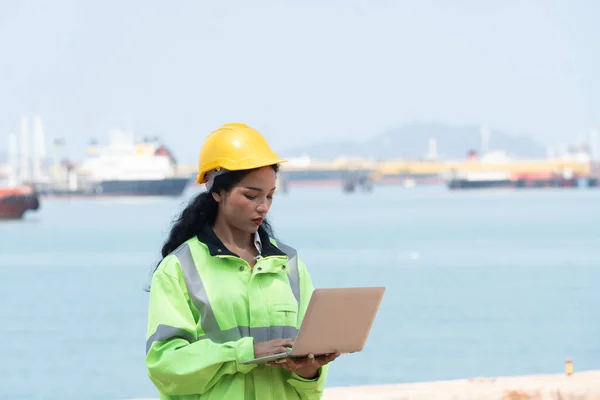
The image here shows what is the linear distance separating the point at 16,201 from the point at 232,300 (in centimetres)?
5401

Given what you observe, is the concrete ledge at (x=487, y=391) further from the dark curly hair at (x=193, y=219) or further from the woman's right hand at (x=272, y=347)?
the woman's right hand at (x=272, y=347)

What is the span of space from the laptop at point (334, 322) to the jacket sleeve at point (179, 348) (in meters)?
0.04

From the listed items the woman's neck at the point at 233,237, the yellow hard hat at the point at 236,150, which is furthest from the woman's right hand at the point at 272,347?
the yellow hard hat at the point at 236,150

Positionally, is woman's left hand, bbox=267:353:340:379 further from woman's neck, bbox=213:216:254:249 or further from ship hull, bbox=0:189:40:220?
ship hull, bbox=0:189:40:220

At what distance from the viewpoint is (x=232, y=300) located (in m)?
2.48

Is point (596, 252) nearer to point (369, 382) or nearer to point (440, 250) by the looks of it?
point (440, 250)

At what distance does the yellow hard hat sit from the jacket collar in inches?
4.9

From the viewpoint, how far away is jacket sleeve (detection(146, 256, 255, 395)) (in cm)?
244

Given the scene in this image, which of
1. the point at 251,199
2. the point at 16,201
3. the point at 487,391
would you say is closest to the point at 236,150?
the point at 251,199

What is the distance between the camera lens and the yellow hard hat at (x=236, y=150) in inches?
99.2

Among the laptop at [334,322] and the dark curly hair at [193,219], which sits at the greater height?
the dark curly hair at [193,219]

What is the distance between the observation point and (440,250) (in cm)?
3872

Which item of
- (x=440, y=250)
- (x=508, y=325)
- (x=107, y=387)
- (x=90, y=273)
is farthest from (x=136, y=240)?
(x=107, y=387)

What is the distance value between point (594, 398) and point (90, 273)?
26.3m
